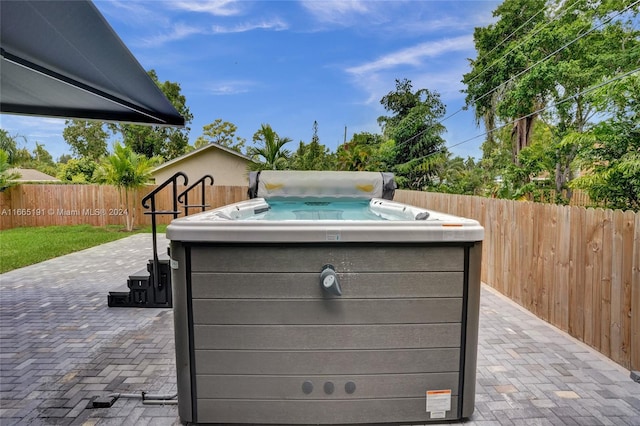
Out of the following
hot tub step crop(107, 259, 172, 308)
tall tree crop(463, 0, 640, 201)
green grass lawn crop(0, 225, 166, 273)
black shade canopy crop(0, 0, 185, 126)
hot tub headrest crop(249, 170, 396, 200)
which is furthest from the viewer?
tall tree crop(463, 0, 640, 201)

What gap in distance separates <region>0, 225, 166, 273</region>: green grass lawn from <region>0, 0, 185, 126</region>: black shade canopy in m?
2.81

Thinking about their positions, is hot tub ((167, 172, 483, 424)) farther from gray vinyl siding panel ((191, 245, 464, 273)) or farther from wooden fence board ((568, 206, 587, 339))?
wooden fence board ((568, 206, 587, 339))

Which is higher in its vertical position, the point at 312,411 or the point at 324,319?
the point at 324,319

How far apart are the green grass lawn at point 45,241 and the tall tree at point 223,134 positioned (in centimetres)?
1815

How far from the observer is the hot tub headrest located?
4.98 meters

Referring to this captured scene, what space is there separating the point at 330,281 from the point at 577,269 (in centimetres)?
236

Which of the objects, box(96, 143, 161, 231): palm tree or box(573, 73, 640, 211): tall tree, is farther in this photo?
box(96, 143, 161, 231): palm tree

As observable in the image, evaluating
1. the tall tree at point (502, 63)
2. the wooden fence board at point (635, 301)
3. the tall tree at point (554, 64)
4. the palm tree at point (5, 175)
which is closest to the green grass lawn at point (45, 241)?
the palm tree at point (5, 175)

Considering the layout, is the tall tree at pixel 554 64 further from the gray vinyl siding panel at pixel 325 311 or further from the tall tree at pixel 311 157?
the gray vinyl siding panel at pixel 325 311

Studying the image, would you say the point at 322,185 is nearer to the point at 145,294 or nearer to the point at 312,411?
the point at 145,294

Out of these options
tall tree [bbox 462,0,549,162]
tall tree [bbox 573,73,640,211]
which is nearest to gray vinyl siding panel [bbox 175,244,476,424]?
tall tree [bbox 573,73,640,211]

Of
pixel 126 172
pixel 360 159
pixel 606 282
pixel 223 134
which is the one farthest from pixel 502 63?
pixel 223 134

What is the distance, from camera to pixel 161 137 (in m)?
23.7

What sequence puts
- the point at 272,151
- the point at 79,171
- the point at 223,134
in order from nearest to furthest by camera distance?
the point at 272,151 → the point at 79,171 → the point at 223,134
